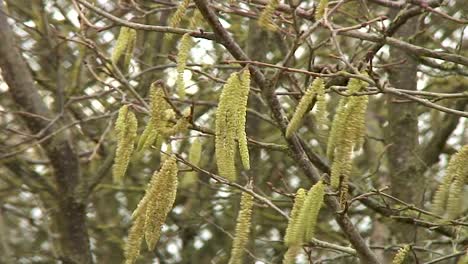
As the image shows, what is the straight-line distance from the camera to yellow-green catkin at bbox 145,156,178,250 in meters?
2.62

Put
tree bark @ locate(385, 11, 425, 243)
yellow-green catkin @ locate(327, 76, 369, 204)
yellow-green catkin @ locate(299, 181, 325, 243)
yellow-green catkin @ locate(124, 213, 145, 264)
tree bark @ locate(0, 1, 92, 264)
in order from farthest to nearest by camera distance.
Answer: tree bark @ locate(0, 1, 92, 264), tree bark @ locate(385, 11, 425, 243), yellow-green catkin @ locate(124, 213, 145, 264), yellow-green catkin @ locate(327, 76, 369, 204), yellow-green catkin @ locate(299, 181, 325, 243)

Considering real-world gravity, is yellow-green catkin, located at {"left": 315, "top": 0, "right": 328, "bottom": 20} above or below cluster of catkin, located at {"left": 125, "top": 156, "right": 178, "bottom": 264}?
above

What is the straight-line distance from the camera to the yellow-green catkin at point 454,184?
254cm

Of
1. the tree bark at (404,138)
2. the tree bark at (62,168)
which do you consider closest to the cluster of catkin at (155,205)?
the tree bark at (404,138)

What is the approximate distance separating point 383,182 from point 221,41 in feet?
11.7

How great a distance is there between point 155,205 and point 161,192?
49 mm

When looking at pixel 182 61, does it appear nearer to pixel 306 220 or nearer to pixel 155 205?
pixel 155 205

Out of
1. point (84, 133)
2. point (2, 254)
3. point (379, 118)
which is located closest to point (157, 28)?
point (2, 254)

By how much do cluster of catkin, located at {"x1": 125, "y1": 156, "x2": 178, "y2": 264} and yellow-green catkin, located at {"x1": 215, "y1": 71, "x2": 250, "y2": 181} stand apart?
0.17 metres

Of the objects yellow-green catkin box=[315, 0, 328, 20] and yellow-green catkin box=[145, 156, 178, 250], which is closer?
yellow-green catkin box=[145, 156, 178, 250]

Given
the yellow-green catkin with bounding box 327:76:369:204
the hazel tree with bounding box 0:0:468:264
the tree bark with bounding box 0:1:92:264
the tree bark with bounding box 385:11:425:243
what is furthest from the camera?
the tree bark with bounding box 0:1:92:264

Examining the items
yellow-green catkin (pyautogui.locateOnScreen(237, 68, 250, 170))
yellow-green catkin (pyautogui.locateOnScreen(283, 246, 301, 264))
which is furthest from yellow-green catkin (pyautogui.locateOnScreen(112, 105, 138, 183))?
yellow-green catkin (pyautogui.locateOnScreen(283, 246, 301, 264))

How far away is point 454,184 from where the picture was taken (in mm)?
2551

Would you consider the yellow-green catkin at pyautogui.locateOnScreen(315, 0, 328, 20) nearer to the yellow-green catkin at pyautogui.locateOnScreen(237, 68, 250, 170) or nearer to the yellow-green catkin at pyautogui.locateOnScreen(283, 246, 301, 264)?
the yellow-green catkin at pyautogui.locateOnScreen(237, 68, 250, 170)
